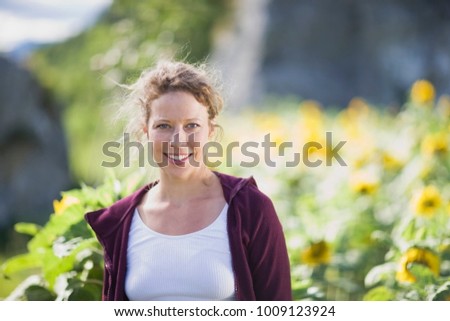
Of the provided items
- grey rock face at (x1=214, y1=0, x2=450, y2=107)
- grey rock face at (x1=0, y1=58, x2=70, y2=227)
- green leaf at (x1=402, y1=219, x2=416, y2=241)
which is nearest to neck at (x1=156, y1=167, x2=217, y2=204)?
green leaf at (x1=402, y1=219, x2=416, y2=241)

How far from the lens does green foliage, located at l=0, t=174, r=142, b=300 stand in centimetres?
194

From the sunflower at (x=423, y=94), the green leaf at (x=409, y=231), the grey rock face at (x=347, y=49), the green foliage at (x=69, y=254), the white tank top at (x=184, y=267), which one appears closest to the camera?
the white tank top at (x=184, y=267)

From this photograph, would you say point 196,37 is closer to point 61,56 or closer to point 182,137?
point 61,56

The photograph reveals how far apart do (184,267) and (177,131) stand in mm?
292

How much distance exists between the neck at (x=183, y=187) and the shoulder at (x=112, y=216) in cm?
7

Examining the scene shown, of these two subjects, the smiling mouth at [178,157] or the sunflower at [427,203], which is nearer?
the smiling mouth at [178,157]

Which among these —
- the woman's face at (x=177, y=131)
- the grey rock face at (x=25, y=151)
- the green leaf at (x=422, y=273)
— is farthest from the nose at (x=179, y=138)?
the grey rock face at (x=25, y=151)

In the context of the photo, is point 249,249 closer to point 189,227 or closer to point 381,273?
point 189,227

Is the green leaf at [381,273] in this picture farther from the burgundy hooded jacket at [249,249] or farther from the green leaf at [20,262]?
the green leaf at [20,262]

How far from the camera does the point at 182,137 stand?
5.23 feet

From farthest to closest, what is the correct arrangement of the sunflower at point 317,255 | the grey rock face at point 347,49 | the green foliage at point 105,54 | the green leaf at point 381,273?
the grey rock face at point 347,49 → the green foliage at point 105,54 → the sunflower at point 317,255 → the green leaf at point 381,273

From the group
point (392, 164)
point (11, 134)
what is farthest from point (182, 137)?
point (11, 134)

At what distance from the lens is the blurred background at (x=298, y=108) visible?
8.33 ft
